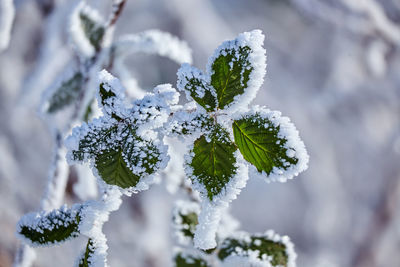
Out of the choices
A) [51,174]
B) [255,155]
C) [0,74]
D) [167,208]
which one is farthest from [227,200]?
[0,74]

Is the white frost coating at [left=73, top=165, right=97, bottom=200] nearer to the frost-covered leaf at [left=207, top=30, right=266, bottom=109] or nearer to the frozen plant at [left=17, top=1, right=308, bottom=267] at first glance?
the frozen plant at [left=17, top=1, right=308, bottom=267]

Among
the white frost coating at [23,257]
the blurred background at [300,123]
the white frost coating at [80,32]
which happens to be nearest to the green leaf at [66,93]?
the white frost coating at [80,32]

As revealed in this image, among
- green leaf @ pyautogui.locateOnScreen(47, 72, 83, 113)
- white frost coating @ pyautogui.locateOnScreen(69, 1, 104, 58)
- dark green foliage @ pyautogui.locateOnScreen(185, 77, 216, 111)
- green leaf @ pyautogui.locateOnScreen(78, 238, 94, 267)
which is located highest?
white frost coating @ pyautogui.locateOnScreen(69, 1, 104, 58)

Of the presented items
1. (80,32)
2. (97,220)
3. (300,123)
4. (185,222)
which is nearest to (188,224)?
(185,222)

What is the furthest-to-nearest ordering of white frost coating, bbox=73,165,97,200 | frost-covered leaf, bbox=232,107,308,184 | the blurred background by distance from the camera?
1. the blurred background
2. white frost coating, bbox=73,165,97,200
3. frost-covered leaf, bbox=232,107,308,184

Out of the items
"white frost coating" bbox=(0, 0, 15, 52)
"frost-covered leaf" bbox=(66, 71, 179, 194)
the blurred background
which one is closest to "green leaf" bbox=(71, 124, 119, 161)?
"frost-covered leaf" bbox=(66, 71, 179, 194)

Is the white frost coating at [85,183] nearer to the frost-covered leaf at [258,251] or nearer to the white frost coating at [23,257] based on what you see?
the white frost coating at [23,257]

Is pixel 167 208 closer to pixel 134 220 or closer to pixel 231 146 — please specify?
pixel 134 220

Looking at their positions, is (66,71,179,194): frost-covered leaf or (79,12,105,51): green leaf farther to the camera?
(79,12,105,51): green leaf
